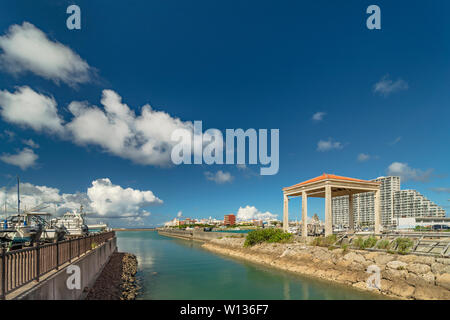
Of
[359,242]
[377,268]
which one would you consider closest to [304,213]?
[359,242]

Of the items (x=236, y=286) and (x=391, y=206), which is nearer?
(x=236, y=286)

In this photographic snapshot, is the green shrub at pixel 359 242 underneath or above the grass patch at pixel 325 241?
above

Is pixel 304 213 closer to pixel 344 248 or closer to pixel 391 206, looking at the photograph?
pixel 344 248

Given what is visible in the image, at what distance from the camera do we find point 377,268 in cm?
1755

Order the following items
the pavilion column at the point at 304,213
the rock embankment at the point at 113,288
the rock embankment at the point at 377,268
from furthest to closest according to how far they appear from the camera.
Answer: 1. the pavilion column at the point at 304,213
2. the rock embankment at the point at 377,268
3. the rock embankment at the point at 113,288

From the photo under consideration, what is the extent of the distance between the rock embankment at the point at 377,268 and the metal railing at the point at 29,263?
17.8 metres

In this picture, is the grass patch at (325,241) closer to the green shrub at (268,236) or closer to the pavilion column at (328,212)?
the pavilion column at (328,212)

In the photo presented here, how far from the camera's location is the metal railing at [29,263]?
6.38m

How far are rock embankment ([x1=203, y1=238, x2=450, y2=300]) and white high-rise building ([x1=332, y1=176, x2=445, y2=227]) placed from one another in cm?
3586

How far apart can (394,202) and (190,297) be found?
84.2 meters

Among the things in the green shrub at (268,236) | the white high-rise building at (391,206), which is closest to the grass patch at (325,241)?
the green shrub at (268,236)

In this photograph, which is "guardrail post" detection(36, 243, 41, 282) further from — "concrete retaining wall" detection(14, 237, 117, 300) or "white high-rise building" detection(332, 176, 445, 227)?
"white high-rise building" detection(332, 176, 445, 227)

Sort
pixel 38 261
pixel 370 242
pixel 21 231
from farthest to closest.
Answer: pixel 370 242 < pixel 21 231 < pixel 38 261

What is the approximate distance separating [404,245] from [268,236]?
59.6 ft
